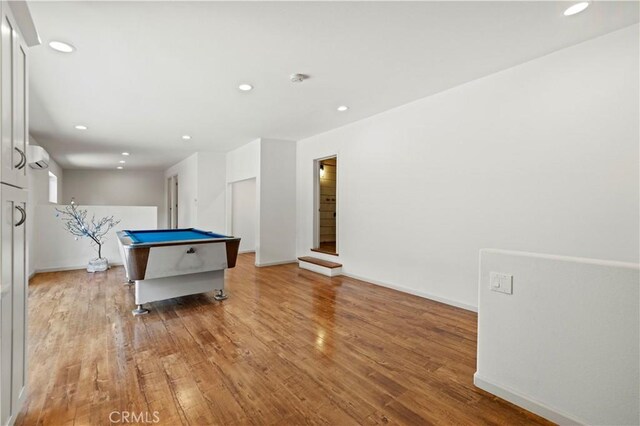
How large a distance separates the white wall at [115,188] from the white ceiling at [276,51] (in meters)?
7.13

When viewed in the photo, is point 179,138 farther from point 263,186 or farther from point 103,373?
point 103,373

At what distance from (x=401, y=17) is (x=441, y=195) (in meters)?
2.08

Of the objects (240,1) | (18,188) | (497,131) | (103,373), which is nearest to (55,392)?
(103,373)

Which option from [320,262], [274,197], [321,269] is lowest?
[321,269]

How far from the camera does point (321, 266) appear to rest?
507 centimetres

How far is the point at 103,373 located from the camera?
6.68ft

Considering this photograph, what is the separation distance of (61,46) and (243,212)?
17.9 ft

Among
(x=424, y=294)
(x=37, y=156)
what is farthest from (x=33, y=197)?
(x=424, y=294)

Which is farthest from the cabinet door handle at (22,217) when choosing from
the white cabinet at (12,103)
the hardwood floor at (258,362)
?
the hardwood floor at (258,362)

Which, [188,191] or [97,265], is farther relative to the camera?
[188,191]

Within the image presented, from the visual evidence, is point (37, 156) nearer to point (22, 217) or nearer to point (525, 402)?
point (22, 217)

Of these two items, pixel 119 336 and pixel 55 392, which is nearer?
pixel 55 392

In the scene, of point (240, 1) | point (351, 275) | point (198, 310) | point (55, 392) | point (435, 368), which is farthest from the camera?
point (351, 275)

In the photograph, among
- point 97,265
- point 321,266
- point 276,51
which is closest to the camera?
point 276,51
